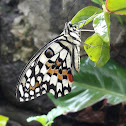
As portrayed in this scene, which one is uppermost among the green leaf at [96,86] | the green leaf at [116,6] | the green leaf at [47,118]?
the green leaf at [116,6]

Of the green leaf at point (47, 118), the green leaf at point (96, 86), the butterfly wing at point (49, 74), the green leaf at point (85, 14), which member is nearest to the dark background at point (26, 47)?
the green leaf at point (96, 86)

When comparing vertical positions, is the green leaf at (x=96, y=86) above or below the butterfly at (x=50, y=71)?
below

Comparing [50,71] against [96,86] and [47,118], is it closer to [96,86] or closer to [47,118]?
[47,118]

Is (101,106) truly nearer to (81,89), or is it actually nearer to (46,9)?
(81,89)

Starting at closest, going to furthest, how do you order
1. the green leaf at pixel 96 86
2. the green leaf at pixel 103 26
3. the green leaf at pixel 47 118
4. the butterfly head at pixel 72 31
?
the green leaf at pixel 103 26 → the butterfly head at pixel 72 31 → the green leaf at pixel 47 118 → the green leaf at pixel 96 86

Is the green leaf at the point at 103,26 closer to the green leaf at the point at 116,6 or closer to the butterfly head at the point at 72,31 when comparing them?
the green leaf at the point at 116,6

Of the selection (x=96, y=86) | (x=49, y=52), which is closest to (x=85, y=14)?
(x=49, y=52)

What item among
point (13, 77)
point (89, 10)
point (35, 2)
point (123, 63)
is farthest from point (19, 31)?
point (89, 10)
